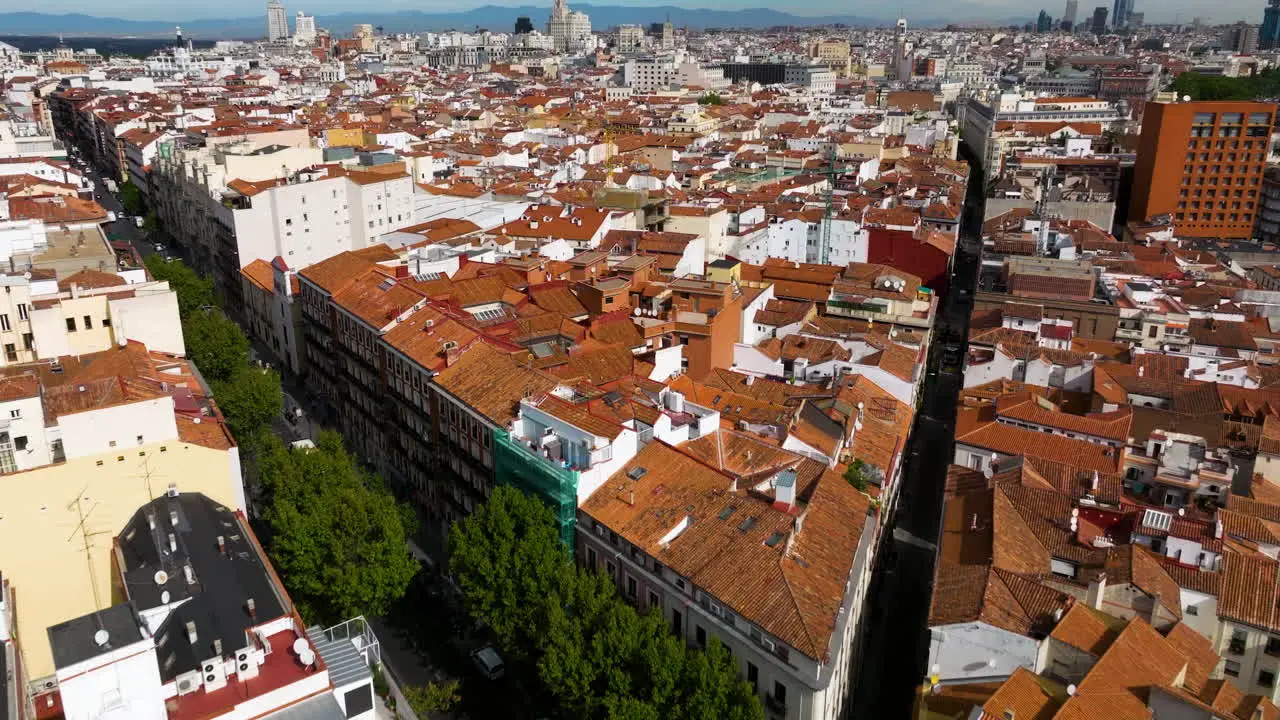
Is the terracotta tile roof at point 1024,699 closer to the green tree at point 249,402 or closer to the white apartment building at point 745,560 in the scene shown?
the white apartment building at point 745,560

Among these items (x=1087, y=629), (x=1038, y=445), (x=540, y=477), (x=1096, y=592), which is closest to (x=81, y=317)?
(x=540, y=477)

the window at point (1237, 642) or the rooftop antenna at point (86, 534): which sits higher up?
the rooftop antenna at point (86, 534)

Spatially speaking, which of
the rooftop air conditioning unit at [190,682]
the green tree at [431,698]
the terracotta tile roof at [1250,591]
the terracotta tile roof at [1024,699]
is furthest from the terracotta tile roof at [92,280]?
the terracotta tile roof at [1250,591]

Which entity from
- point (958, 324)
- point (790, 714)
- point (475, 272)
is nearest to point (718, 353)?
point (475, 272)

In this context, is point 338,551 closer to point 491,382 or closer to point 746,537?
point 491,382

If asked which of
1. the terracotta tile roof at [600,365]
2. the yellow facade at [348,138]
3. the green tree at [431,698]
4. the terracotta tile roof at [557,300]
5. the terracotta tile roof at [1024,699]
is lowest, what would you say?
the green tree at [431,698]

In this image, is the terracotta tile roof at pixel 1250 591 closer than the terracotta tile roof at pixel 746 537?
No

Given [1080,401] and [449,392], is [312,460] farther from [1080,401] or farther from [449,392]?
[1080,401]
